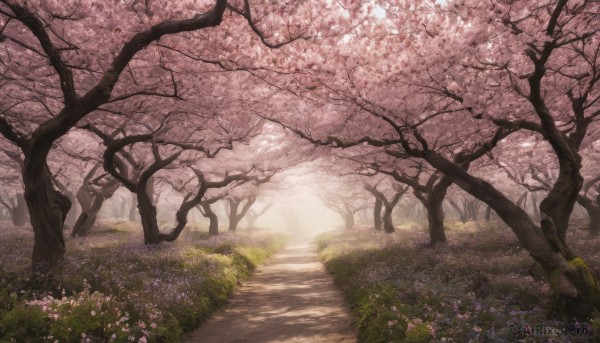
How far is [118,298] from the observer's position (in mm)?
9586

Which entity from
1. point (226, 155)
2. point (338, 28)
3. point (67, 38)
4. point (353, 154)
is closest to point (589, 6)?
point (338, 28)

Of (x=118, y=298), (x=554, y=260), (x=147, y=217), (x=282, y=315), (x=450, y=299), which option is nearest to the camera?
(x=554, y=260)

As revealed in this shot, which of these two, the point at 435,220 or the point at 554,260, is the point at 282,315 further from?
the point at 435,220

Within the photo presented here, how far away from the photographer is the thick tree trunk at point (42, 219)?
10602 millimetres

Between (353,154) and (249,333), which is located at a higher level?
(353,154)

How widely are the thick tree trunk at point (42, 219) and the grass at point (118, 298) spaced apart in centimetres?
46

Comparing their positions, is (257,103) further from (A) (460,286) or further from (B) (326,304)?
(A) (460,286)

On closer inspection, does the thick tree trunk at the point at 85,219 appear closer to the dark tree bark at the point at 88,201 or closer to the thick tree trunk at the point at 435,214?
the dark tree bark at the point at 88,201

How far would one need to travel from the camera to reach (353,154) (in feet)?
80.8

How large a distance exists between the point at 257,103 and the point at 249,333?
382 inches

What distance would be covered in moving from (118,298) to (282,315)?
4.85m

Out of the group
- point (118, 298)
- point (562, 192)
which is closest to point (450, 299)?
point (562, 192)

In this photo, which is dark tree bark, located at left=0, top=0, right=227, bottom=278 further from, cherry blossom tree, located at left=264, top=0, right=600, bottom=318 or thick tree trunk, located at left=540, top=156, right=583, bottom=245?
thick tree trunk, located at left=540, top=156, right=583, bottom=245

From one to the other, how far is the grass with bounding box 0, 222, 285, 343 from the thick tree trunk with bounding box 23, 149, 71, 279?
1.52 ft
